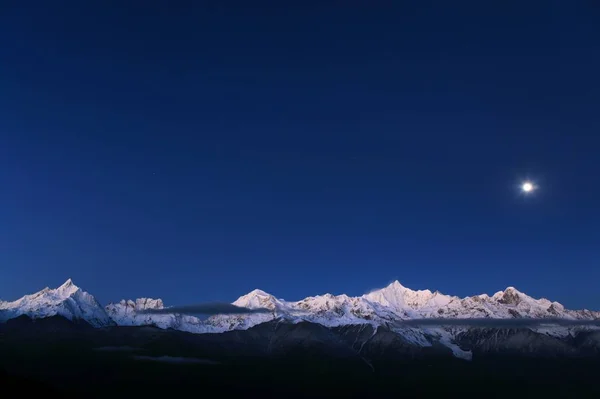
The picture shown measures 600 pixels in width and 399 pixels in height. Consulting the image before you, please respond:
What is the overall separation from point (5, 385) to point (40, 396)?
48.8 feet

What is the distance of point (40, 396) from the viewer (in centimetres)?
19625

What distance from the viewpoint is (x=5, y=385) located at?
641 ft
